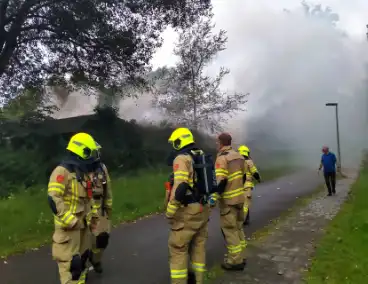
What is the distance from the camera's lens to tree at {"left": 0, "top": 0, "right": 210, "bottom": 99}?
1164cm

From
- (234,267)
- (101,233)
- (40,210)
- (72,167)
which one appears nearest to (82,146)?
(72,167)

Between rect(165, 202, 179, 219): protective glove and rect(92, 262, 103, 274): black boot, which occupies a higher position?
rect(165, 202, 179, 219): protective glove

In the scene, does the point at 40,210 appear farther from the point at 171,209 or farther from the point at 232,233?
the point at 171,209

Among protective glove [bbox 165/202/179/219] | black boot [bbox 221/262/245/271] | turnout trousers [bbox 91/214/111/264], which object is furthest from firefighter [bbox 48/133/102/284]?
black boot [bbox 221/262/245/271]

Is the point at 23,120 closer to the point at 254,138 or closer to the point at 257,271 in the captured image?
the point at 257,271

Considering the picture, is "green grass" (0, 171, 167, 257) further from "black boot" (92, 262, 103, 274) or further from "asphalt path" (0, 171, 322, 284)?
"black boot" (92, 262, 103, 274)

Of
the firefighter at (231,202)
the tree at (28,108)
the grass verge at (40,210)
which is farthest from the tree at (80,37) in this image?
the firefighter at (231,202)

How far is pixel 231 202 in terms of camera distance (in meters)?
5.03

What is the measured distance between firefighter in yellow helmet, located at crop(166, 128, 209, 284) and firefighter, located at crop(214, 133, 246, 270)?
2.80ft

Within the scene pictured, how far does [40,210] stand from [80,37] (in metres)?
6.31

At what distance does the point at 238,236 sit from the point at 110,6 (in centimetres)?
941

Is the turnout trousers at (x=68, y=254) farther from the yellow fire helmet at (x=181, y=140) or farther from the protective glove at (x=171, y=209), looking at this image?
the yellow fire helmet at (x=181, y=140)

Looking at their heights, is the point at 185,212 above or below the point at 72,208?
below

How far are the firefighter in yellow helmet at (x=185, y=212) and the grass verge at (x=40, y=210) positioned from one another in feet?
10.8
